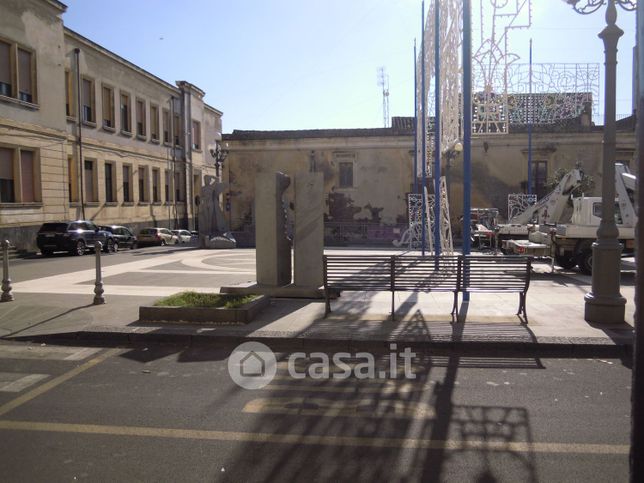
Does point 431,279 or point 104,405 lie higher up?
point 431,279

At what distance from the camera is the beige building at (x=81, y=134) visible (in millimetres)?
26469

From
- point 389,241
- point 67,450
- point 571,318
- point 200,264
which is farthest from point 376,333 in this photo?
point 389,241

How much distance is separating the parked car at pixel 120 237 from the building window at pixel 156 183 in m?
10.7

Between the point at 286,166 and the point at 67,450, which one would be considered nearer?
the point at 67,450

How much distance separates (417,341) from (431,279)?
5.25 feet

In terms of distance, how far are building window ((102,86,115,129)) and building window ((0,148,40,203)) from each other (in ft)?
27.7

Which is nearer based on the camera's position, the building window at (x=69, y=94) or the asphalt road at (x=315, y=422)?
the asphalt road at (x=315, y=422)

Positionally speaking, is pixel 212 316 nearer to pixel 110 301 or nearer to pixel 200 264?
pixel 110 301

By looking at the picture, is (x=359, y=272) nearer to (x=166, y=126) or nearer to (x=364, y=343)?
(x=364, y=343)

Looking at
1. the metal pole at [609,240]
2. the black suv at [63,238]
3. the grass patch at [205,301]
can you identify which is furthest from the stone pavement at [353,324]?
the black suv at [63,238]

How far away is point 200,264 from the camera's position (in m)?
17.6

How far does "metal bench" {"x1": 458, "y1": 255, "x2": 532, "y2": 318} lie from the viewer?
27.2 ft

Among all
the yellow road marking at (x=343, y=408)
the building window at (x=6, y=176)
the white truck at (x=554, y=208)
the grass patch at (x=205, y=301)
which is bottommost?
the yellow road marking at (x=343, y=408)

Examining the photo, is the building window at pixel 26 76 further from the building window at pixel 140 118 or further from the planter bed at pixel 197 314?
the planter bed at pixel 197 314
